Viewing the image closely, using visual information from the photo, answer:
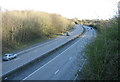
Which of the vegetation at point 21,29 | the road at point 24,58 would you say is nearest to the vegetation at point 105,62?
the road at point 24,58

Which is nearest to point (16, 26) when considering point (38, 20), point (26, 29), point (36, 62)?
point (26, 29)

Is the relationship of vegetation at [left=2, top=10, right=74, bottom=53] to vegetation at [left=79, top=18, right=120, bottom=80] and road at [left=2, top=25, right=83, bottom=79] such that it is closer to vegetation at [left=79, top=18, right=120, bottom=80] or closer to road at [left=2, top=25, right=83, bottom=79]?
road at [left=2, top=25, right=83, bottom=79]

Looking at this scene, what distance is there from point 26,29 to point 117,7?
28241mm

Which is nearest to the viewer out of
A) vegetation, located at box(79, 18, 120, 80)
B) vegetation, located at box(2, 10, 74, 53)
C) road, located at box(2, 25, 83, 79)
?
vegetation, located at box(79, 18, 120, 80)

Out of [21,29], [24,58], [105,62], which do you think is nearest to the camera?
[105,62]

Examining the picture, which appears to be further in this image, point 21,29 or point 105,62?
point 21,29

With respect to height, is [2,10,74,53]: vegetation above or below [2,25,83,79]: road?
above

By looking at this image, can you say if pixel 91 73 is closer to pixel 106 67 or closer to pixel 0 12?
pixel 106 67

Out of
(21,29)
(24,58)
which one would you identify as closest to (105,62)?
(24,58)

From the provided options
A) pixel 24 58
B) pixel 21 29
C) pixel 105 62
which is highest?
pixel 105 62

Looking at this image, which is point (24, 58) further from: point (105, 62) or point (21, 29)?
point (105, 62)

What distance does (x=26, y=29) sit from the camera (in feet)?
110

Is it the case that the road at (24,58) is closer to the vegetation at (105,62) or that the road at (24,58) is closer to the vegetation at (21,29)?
the vegetation at (21,29)

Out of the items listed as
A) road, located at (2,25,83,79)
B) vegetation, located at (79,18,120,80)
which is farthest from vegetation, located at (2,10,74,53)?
vegetation, located at (79,18,120,80)
